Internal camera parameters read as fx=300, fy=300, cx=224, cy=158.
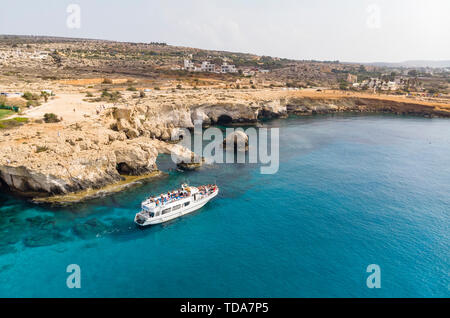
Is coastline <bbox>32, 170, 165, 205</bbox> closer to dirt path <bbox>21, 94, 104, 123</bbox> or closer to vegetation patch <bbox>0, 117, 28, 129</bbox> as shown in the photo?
vegetation patch <bbox>0, 117, 28, 129</bbox>

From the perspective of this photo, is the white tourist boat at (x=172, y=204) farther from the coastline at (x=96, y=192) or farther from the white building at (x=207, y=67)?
the white building at (x=207, y=67)

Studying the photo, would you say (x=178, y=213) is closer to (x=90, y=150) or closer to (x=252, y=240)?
(x=252, y=240)

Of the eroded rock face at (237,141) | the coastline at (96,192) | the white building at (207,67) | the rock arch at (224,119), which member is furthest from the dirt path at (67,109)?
the white building at (207,67)
